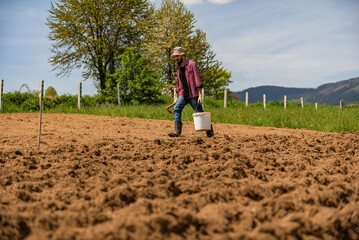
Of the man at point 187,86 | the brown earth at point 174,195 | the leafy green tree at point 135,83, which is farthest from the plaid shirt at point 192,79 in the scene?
the leafy green tree at point 135,83

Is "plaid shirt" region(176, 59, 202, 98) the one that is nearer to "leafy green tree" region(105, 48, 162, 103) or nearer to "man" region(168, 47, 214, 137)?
"man" region(168, 47, 214, 137)

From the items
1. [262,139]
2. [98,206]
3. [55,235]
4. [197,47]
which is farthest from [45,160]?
[197,47]

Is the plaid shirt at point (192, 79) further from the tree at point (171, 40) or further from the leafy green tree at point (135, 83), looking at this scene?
the tree at point (171, 40)

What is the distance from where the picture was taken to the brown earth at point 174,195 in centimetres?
217

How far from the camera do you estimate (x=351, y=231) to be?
2.45 m

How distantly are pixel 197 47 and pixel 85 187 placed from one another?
2477 cm

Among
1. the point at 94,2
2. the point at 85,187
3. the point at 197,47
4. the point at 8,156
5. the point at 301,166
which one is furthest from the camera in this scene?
the point at 197,47

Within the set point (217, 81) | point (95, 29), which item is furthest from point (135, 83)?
point (217, 81)

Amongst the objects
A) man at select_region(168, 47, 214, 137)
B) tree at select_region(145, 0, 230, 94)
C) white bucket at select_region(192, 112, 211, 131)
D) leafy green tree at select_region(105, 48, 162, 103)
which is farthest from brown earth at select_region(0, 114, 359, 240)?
Answer: tree at select_region(145, 0, 230, 94)

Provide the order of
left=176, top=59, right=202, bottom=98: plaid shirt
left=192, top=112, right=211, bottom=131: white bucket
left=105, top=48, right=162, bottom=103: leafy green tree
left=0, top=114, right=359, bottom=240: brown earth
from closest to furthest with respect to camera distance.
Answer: left=0, top=114, right=359, bottom=240: brown earth → left=192, top=112, right=211, bottom=131: white bucket → left=176, top=59, right=202, bottom=98: plaid shirt → left=105, top=48, right=162, bottom=103: leafy green tree

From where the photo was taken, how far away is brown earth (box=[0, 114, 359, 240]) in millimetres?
2172

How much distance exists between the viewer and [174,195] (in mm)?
2832

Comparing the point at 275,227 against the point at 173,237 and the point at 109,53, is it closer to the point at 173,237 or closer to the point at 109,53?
the point at 173,237

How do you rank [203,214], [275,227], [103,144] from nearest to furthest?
1. [275,227]
2. [203,214]
3. [103,144]
